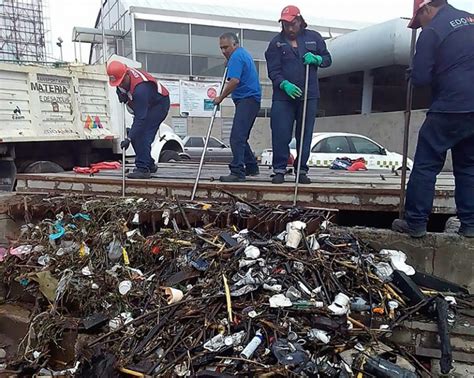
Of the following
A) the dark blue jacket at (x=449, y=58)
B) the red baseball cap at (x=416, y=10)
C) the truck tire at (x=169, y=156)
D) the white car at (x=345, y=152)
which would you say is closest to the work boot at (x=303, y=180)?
the dark blue jacket at (x=449, y=58)

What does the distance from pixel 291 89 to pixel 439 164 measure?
1705mm

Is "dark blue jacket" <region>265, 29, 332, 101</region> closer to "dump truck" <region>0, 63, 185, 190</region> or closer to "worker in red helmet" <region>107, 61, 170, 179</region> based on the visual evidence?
"worker in red helmet" <region>107, 61, 170, 179</region>

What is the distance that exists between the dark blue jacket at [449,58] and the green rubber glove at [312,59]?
1.25m

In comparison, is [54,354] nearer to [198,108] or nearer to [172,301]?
[172,301]

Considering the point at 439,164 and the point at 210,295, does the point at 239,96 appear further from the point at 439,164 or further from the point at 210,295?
the point at 210,295

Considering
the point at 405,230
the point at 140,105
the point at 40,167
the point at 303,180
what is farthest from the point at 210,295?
the point at 40,167

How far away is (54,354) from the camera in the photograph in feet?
11.1

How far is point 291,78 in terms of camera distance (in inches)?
185

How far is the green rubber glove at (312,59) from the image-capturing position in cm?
440

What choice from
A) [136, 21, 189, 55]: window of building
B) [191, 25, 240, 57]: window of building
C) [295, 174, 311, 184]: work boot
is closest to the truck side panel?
[295, 174, 311, 184]: work boot

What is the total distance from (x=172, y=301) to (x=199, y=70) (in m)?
19.3

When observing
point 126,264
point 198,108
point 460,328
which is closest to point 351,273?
point 460,328

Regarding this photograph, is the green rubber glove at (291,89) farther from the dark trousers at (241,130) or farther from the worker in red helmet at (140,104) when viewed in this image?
the worker in red helmet at (140,104)

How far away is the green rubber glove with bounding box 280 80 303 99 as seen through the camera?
4.49 meters
